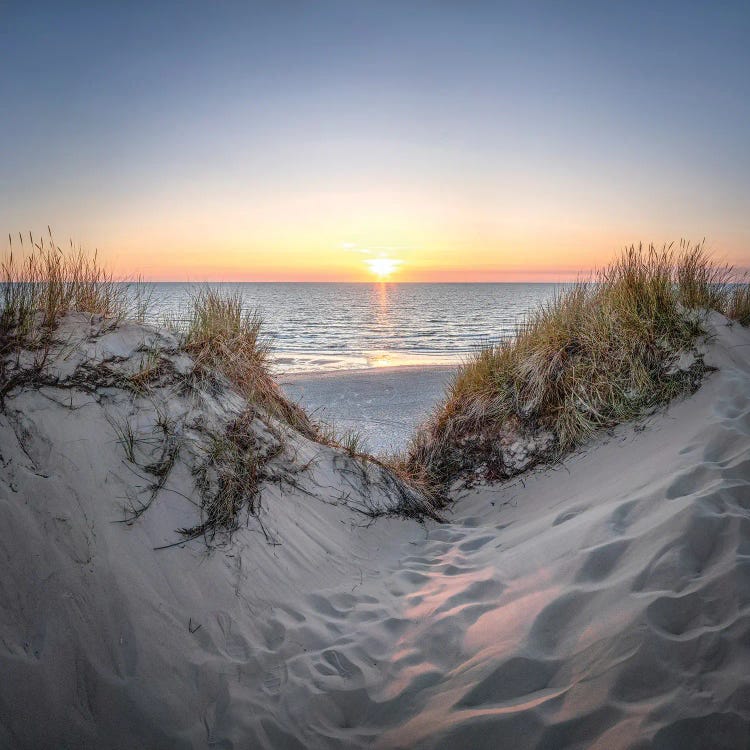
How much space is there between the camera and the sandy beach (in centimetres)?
795

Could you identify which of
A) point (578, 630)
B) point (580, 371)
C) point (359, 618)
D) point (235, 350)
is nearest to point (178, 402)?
point (235, 350)

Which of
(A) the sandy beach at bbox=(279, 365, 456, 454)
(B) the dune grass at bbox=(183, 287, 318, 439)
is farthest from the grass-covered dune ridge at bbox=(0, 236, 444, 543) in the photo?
(A) the sandy beach at bbox=(279, 365, 456, 454)

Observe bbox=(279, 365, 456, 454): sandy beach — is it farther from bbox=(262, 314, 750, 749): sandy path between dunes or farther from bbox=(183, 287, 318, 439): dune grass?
bbox=(262, 314, 750, 749): sandy path between dunes

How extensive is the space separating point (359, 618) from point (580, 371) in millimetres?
3211

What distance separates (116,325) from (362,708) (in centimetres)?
321

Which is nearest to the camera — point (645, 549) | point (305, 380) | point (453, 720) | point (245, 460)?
point (453, 720)

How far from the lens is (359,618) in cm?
287

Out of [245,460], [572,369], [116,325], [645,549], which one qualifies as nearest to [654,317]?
[572,369]

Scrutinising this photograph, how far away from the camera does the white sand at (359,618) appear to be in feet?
6.46

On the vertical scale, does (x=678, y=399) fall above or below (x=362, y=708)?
above

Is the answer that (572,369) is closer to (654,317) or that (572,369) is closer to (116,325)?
(654,317)

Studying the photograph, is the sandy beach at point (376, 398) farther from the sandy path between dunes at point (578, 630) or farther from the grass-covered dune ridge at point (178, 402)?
the sandy path between dunes at point (578, 630)

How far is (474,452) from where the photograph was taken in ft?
16.6

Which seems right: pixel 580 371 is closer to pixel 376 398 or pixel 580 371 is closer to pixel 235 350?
pixel 235 350
